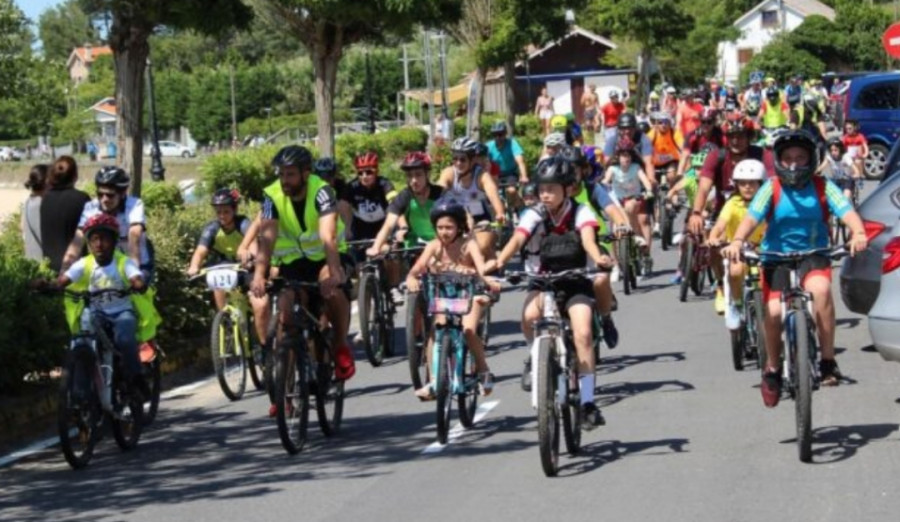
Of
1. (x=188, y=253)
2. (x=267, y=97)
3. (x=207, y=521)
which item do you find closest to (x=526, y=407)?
(x=207, y=521)

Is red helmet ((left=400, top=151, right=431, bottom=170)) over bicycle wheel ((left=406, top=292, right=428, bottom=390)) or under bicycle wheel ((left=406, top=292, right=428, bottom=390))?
over

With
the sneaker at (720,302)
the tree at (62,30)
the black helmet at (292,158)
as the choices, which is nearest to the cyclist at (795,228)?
the black helmet at (292,158)

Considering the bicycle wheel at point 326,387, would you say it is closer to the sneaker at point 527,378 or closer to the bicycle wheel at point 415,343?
the bicycle wheel at point 415,343

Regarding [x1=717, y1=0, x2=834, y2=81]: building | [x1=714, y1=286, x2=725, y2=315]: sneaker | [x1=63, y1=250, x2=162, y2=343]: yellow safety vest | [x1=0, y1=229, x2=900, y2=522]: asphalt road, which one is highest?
[x1=717, y1=0, x2=834, y2=81]: building

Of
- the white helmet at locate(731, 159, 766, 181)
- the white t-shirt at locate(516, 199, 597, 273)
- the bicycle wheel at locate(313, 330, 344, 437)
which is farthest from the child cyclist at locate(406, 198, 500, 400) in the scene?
the white helmet at locate(731, 159, 766, 181)

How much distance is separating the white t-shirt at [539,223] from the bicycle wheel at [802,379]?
1.46 meters

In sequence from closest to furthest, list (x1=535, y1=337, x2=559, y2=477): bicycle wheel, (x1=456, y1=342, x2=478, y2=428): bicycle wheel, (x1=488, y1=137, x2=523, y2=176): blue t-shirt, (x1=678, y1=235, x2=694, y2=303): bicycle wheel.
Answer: (x1=535, y1=337, x2=559, y2=477): bicycle wheel
(x1=456, y1=342, x2=478, y2=428): bicycle wheel
(x1=678, y1=235, x2=694, y2=303): bicycle wheel
(x1=488, y1=137, x2=523, y2=176): blue t-shirt

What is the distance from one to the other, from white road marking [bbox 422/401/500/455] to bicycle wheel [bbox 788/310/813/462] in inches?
92.4

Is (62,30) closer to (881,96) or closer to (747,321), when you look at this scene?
(881,96)

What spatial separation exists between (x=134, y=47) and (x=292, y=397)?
9.18m

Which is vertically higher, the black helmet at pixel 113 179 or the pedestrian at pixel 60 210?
the black helmet at pixel 113 179

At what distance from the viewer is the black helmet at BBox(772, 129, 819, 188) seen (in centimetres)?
1001

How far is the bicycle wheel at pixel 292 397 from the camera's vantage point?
10.5 m

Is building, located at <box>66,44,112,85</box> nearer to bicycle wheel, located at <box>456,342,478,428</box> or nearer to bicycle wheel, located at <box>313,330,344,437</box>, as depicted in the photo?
bicycle wheel, located at <box>313,330,344,437</box>
